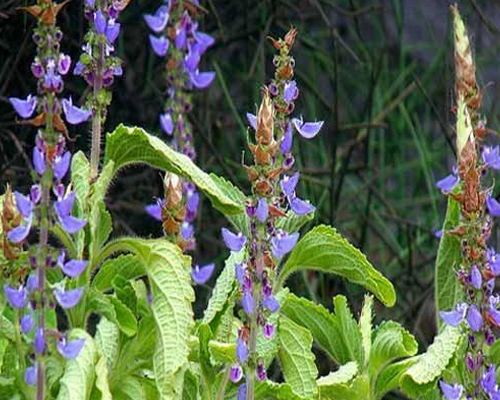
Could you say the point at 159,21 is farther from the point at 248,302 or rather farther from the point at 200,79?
the point at 248,302

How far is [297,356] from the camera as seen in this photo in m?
2.27

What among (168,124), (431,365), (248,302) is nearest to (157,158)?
(248,302)

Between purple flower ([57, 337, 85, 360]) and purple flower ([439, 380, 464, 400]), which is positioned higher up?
purple flower ([57, 337, 85, 360])

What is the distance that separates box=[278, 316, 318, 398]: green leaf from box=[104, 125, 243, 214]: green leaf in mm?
224

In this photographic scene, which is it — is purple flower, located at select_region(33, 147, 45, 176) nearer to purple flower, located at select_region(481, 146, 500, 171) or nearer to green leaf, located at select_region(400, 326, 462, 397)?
green leaf, located at select_region(400, 326, 462, 397)

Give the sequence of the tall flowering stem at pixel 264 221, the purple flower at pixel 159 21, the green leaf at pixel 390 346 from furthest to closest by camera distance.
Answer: the purple flower at pixel 159 21 → the green leaf at pixel 390 346 → the tall flowering stem at pixel 264 221

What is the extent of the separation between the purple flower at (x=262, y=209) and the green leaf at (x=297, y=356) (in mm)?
349

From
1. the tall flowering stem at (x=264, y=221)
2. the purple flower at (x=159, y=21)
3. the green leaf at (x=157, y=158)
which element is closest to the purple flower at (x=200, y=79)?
the purple flower at (x=159, y=21)

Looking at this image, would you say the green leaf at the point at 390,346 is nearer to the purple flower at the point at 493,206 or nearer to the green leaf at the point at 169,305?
the purple flower at the point at 493,206

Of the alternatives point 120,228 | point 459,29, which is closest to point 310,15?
point 120,228

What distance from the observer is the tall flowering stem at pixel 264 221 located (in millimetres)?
1965

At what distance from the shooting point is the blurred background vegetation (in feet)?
12.5

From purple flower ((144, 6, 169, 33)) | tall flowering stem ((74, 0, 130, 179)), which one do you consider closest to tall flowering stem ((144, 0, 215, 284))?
purple flower ((144, 6, 169, 33))

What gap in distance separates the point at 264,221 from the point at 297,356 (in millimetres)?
357
